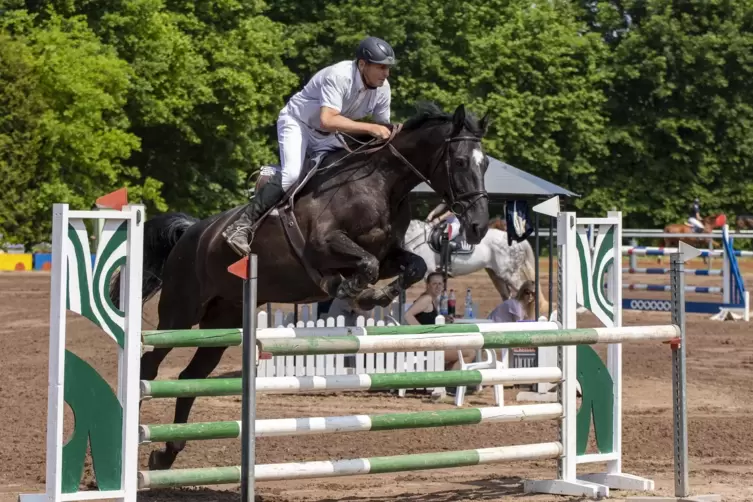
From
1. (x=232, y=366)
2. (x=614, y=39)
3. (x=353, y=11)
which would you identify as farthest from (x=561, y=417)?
(x=614, y=39)

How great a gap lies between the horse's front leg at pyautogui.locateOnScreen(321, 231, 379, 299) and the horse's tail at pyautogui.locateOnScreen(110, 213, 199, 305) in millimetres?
1499

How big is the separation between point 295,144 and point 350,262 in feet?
Answer: 2.74

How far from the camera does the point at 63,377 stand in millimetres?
4949

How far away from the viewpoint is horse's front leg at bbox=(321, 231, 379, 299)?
6.34 metres

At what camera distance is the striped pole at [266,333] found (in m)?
5.16

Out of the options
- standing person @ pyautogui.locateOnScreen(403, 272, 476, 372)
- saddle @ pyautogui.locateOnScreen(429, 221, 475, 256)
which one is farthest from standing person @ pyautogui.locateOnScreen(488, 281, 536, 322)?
saddle @ pyautogui.locateOnScreen(429, 221, 475, 256)

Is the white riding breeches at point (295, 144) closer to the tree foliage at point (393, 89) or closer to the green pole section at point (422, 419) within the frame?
the green pole section at point (422, 419)

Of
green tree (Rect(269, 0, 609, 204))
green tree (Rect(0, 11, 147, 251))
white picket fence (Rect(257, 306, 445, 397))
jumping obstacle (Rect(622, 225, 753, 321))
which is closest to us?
white picket fence (Rect(257, 306, 445, 397))

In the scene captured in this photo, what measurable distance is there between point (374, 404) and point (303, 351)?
17.1 feet

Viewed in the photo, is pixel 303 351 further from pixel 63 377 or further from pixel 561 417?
pixel 561 417

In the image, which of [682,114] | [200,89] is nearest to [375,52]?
[200,89]

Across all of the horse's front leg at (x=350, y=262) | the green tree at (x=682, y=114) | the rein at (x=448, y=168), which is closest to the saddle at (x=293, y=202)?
the rein at (x=448, y=168)

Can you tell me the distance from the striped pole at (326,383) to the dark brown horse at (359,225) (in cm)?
74

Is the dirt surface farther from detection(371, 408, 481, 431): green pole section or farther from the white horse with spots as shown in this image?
the white horse with spots
